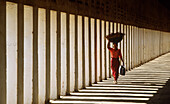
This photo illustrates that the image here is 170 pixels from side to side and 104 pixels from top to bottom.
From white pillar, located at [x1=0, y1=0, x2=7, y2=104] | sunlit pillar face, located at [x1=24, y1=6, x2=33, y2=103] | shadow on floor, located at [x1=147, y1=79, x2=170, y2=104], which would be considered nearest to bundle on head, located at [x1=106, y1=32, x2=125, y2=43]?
shadow on floor, located at [x1=147, y1=79, x2=170, y2=104]

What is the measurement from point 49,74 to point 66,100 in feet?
3.27

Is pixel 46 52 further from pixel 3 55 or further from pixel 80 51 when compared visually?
pixel 80 51

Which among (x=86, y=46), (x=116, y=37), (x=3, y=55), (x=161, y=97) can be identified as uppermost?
(x=116, y=37)

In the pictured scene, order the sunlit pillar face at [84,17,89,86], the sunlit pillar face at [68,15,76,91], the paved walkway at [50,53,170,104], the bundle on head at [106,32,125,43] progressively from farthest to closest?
the bundle on head at [106,32,125,43] < the sunlit pillar face at [84,17,89,86] < the sunlit pillar face at [68,15,76,91] < the paved walkway at [50,53,170,104]

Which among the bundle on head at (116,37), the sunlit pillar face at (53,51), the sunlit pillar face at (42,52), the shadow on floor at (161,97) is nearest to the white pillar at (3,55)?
the sunlit pillar face at (42,52)

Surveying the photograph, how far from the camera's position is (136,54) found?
28016mm

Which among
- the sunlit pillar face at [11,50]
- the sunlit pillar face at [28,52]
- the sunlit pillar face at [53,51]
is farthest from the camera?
the sunlit pillar face at [53,51]

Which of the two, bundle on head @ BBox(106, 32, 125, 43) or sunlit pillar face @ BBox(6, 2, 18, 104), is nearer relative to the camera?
sunlit pillar face @ BBox(6, 2, 18, 104)

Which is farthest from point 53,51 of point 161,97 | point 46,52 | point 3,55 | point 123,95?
point 161,97

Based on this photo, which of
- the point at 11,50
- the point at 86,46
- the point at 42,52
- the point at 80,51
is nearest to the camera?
the point at 11,50

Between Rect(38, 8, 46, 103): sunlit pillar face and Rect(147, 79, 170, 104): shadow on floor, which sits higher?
Rect(38, 8, 46, 103): sunlit pillar face

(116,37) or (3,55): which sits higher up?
(116,37)

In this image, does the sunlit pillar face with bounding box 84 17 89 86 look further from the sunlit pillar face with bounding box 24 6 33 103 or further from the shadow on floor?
the sunlit pillar face with bounding box 24 6 33 103

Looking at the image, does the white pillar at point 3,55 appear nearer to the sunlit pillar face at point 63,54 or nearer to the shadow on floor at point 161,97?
the sunlit pillar face at point 63,54
